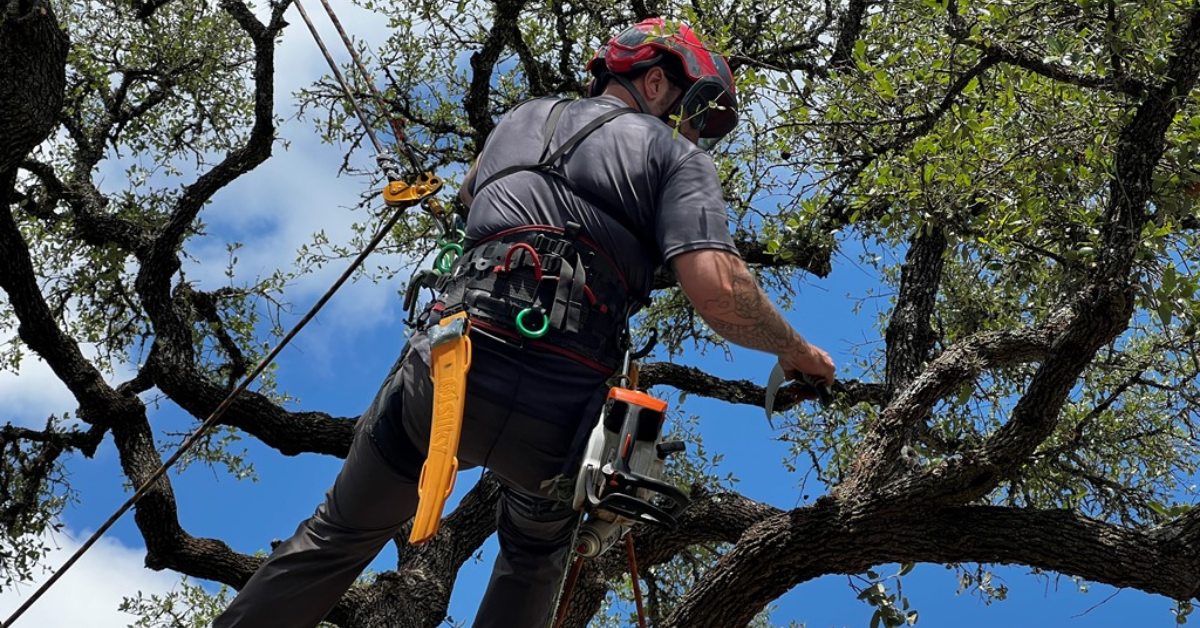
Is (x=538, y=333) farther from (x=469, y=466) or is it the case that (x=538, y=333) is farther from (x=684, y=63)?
(x=684, y=63)

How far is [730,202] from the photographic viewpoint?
9758 mm

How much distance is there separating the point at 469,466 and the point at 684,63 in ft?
5.37

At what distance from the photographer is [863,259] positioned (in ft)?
33.5

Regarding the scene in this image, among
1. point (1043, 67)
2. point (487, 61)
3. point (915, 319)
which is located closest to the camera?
point (1043, 67)

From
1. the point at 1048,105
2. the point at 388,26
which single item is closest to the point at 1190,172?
the point at 1048,105

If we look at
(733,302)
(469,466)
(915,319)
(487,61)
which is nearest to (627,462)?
(733,302)

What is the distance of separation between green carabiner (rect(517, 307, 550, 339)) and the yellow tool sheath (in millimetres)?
160

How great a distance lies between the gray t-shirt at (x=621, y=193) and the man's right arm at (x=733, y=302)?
15cm

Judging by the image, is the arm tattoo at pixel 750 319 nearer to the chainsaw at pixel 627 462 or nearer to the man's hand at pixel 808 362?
the man's hand at pixel 808 362

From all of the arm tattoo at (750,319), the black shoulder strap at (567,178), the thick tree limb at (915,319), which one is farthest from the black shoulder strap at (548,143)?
the thick tree limb at (915,319)

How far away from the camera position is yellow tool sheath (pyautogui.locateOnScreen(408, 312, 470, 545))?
3744 millimetres

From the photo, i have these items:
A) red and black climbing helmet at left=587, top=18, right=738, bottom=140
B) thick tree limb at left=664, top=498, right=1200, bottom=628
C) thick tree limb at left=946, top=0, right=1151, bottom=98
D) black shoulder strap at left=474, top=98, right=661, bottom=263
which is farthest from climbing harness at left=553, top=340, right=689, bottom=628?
thick tree limb at left=664, top=498, right=1200, bottom=628

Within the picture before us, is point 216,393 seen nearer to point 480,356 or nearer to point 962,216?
point 962,216

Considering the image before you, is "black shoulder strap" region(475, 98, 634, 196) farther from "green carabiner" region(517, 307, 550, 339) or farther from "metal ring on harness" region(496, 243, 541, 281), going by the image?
"green carabiner" region(517, 307, 550, 339)
